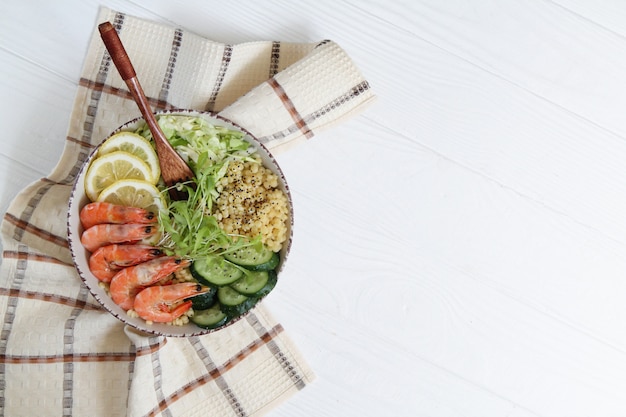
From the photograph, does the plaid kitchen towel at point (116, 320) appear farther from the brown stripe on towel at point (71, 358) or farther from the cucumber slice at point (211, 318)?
the cucumber slice at point (211, 318)

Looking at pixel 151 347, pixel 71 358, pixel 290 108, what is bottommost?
pixel 71 358

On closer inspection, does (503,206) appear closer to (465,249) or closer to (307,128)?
(465,249)

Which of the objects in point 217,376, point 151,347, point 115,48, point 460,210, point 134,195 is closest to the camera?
point 115,48

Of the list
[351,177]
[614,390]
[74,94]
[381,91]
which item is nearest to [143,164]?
[74,94]

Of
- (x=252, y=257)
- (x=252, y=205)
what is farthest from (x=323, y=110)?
(x=252, y=257)

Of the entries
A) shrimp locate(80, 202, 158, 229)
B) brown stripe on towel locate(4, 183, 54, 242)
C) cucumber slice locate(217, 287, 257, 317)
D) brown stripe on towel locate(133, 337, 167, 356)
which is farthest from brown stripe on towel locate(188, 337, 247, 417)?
brown stripe on towel locate(4, 183, 54, 242)

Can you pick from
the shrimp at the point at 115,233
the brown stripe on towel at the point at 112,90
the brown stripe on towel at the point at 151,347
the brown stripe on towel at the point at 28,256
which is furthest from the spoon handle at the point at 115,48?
the brown stripe on towel at the point at 151,347

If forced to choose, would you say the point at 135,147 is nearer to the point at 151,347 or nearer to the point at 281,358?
the point at 151,347
